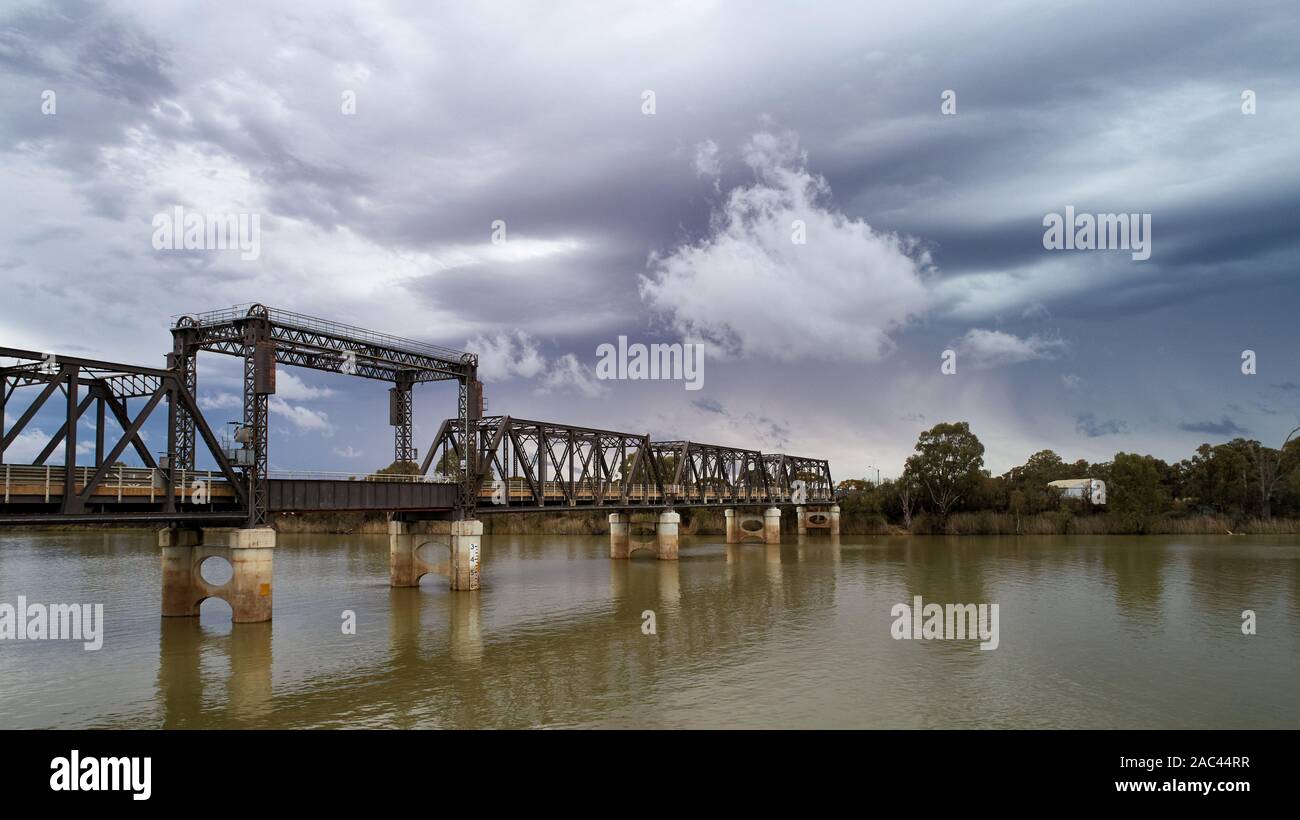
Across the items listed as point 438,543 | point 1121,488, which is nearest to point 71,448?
point 438,543

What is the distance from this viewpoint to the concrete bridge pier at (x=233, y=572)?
3781 centimetres

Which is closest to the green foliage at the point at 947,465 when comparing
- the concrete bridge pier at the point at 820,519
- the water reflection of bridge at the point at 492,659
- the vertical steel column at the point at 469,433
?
the concrete bridge pier at the point at 820,519

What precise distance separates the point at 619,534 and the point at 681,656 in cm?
5063

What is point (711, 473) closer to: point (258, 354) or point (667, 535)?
point (667, 535)

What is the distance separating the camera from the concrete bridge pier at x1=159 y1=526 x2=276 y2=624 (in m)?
37.8

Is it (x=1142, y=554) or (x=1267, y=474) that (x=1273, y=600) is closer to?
(x=1142, y=554)

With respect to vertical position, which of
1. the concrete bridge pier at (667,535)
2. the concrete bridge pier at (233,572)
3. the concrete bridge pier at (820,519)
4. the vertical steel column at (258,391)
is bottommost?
the concrete bridge pier at (820,519)

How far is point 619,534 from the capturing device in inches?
3248

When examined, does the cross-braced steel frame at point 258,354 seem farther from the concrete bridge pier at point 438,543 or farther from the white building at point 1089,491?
the white building at point 1089,491

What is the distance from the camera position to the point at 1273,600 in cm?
4494

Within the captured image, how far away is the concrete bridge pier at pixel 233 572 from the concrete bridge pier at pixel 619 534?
45.6m
